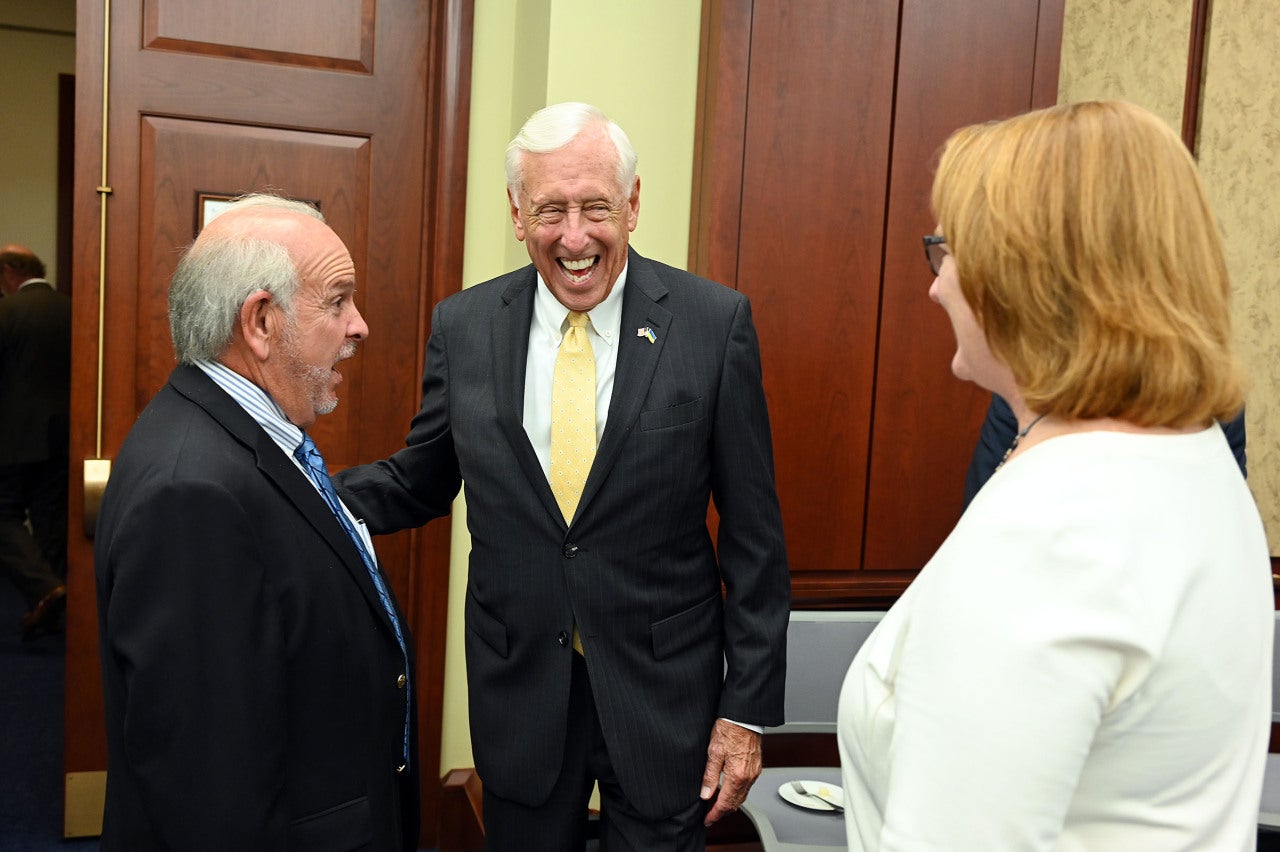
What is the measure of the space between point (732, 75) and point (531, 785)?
1708 mm

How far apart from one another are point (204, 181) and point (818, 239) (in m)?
1.63

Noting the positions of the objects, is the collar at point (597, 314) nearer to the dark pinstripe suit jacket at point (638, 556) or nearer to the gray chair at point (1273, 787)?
the dark pinstripe suit jacket at point (638, 556)

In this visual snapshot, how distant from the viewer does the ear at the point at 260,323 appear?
159cm

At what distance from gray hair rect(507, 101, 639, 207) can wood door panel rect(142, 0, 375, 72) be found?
1328mm

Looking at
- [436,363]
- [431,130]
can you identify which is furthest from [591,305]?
[431,130]

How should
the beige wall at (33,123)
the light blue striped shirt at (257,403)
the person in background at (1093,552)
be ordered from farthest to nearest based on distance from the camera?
the beige wall at (33,123) → the light blue striped shirt at (257,403) → the person in background at (1093,552)

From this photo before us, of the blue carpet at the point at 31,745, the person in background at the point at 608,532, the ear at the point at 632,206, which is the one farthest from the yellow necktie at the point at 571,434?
the blue carpet at the point at 31,745

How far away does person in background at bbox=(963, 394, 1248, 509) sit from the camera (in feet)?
7.77

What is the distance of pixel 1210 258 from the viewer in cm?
96

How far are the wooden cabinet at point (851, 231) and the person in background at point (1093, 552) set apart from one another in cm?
178

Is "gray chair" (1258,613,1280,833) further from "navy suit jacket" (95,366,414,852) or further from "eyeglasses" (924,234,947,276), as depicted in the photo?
"navy suit jacket" (95,366,414,852)

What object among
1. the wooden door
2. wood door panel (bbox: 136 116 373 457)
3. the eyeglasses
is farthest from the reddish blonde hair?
wood door panel (bbox: 136 116 373 457)

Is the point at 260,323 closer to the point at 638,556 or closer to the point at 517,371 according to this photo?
the point at 517,371

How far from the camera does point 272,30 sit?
3004mm
